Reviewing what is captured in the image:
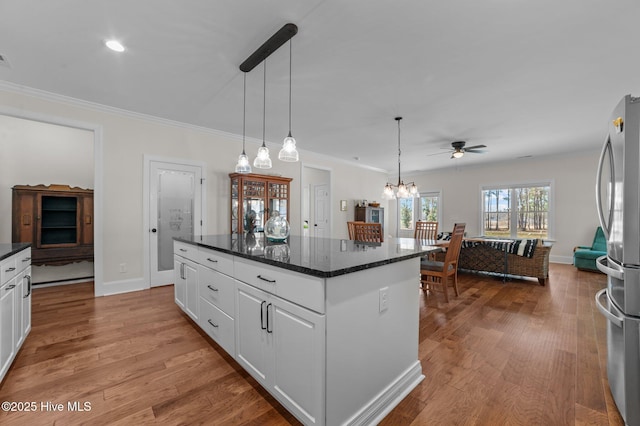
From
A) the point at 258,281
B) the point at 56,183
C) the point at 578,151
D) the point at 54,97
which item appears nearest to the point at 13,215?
the point at 56,183

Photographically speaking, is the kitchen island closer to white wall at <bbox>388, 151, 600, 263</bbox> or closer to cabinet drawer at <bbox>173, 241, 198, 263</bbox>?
cabinet drawer at <bbox>173, 241, 198, 263</bbox>

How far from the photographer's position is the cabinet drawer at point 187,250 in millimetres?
2579

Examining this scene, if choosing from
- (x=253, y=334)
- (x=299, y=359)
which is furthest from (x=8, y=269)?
(x=299, y=359)

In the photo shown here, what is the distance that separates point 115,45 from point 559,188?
8.31 metres

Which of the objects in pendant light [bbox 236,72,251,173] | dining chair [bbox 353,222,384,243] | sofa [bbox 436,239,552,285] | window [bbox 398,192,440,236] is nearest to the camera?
pendant light [bbox 236,72,251,173]

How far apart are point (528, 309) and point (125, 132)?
5738 millimetres

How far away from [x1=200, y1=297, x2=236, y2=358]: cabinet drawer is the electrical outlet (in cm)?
109

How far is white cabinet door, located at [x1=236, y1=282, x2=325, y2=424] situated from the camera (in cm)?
128

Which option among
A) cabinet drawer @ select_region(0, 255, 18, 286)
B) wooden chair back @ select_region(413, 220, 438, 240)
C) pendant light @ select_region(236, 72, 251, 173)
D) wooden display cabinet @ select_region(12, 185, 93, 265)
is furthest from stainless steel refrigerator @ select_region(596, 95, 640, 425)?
wooden display cabinet @ select_region(12, 185, 93, 265)

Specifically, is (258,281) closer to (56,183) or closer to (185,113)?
(185,113)

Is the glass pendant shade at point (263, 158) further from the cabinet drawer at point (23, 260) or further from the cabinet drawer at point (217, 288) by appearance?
the cabinet drawer at point (23, 260)

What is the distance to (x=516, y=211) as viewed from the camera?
684 cm

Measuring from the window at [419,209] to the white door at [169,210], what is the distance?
6565mm

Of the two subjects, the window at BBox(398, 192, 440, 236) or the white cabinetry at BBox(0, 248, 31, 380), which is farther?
the window at BBox(398, 192, 440, 236)
